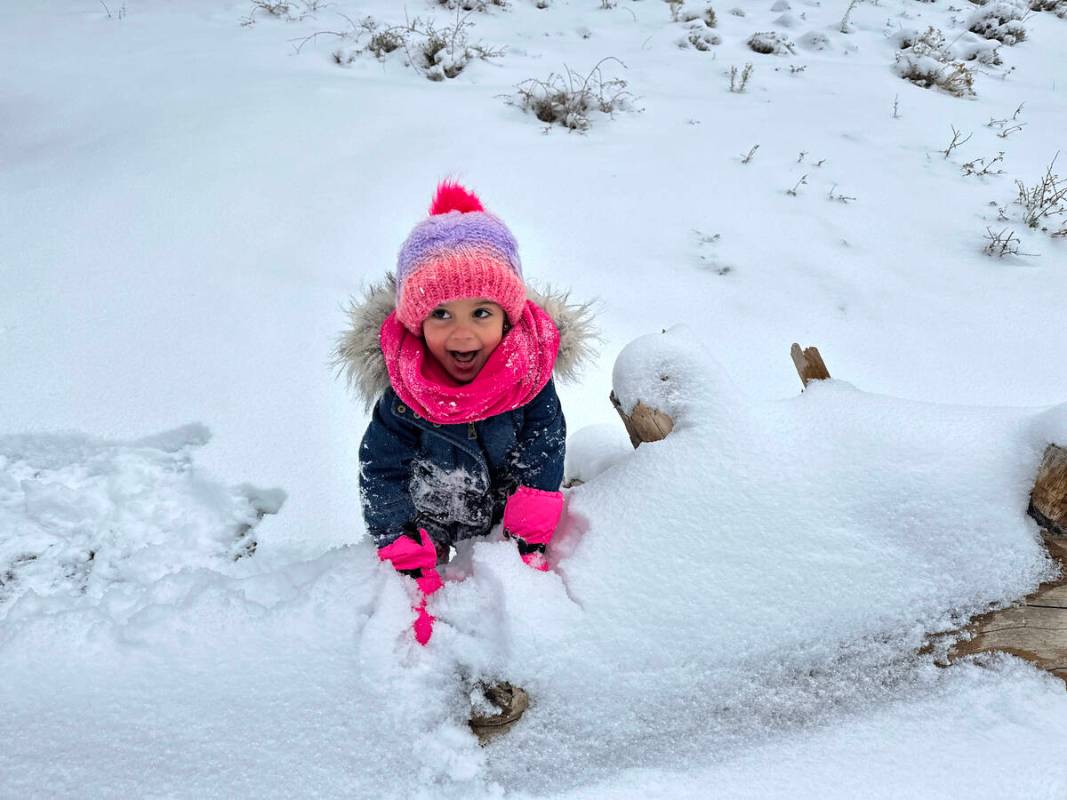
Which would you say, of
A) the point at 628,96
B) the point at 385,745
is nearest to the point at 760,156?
the point at 628,96

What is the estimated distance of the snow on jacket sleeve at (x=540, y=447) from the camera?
5.69 ft

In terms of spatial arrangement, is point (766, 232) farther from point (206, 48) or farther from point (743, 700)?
point (206, 48)

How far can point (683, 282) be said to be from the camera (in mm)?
3338

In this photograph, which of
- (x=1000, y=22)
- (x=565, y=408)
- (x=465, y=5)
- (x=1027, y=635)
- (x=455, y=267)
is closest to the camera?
(x=1027, y=635)

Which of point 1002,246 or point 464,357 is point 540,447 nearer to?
point 464,357

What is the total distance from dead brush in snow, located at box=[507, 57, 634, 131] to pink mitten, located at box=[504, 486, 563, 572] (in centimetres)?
377

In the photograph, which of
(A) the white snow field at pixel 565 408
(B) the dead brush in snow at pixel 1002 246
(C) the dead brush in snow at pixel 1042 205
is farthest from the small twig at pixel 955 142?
(B) the dead brush in snow at pixel 1002 246

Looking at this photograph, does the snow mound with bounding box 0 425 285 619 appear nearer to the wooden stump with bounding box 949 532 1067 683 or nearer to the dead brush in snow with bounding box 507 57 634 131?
the wooden stump with bounding box 949 532 1067 683

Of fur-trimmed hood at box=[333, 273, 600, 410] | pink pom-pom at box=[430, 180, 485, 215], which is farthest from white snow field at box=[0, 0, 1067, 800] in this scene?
pink pom-pom at box=[430, 180, 485, 215]

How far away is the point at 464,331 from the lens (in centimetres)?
150

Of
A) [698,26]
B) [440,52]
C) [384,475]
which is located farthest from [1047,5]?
[384,475]

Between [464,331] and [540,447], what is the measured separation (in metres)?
0.42

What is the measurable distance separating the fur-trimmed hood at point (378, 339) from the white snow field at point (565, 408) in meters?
0.24

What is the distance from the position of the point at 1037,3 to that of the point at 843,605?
8.86m
